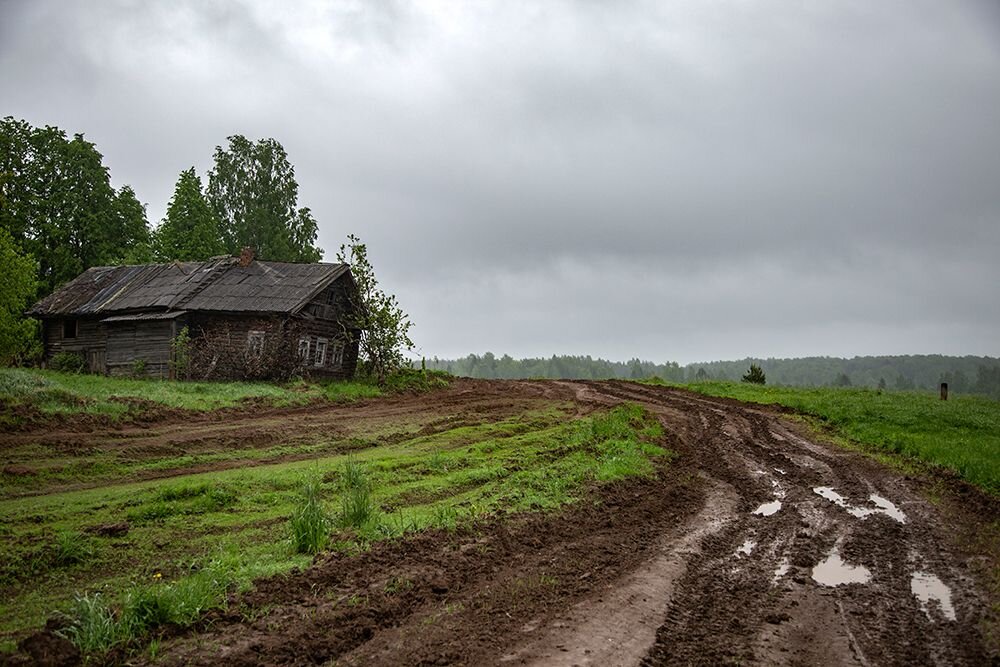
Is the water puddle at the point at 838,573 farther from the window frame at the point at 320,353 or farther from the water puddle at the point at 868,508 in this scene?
the window frame at the point at 320,353

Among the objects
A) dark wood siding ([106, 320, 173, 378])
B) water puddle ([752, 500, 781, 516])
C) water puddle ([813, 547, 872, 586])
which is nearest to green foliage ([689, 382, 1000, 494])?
water puddle ([752, 500, 781, 516])

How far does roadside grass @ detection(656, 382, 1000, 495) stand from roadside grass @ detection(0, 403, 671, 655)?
6.25 meters

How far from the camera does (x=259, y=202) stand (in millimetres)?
54094

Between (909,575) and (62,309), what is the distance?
38.2 metres

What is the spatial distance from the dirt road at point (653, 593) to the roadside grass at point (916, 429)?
2.69 metres

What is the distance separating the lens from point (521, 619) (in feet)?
21.4

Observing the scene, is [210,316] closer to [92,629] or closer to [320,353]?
[320,353]

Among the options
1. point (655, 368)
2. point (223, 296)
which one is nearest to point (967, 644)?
point (223, 296)

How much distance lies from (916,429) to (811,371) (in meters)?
192

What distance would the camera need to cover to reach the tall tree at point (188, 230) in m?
47.9

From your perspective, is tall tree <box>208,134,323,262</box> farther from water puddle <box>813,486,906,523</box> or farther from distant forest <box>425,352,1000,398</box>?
distant forest <box>425,352,1000,398</box>

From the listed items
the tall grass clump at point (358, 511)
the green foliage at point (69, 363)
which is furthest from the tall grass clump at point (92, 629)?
the green foliage at point (69, 363)

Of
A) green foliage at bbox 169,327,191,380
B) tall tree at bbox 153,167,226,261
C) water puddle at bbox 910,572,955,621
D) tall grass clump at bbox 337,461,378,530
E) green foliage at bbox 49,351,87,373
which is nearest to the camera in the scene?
water puddle at bbox 910,572,955,621

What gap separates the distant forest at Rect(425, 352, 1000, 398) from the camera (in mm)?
142788
